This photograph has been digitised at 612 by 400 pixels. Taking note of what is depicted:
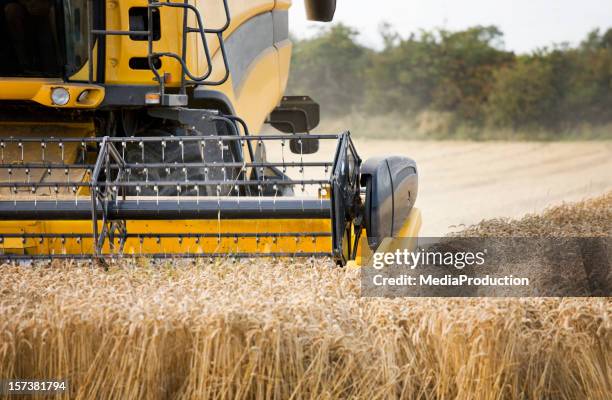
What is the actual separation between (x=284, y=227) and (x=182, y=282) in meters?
1.09

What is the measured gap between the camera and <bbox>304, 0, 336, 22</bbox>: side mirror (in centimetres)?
672

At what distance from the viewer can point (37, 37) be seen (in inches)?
245

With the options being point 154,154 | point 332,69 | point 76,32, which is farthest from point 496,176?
point 76,32

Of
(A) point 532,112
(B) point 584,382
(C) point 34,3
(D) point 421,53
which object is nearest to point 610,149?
(A) point 532,112

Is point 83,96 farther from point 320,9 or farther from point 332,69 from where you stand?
point 332,69

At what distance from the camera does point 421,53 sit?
2877cm

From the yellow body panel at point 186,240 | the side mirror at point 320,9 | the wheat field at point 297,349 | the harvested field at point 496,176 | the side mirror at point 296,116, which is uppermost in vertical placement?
the harvested field at point 496,176

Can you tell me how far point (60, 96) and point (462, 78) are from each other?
22.7 meters

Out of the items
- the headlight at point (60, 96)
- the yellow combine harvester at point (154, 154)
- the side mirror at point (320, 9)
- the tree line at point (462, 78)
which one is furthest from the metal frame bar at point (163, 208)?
the tree line at point (462, 78)

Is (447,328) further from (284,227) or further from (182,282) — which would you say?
(284,227)

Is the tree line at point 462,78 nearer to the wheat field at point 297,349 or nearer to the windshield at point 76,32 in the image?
the windshield at point 76,32

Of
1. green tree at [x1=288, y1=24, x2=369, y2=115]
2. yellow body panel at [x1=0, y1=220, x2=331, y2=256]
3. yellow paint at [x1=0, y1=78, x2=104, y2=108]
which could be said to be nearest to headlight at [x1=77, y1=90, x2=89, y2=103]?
yellow paint at [x1=0, y1=78, x2=104, y2=108]

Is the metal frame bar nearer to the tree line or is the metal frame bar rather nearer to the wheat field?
the wheat field

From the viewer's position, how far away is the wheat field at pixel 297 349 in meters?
3.84
